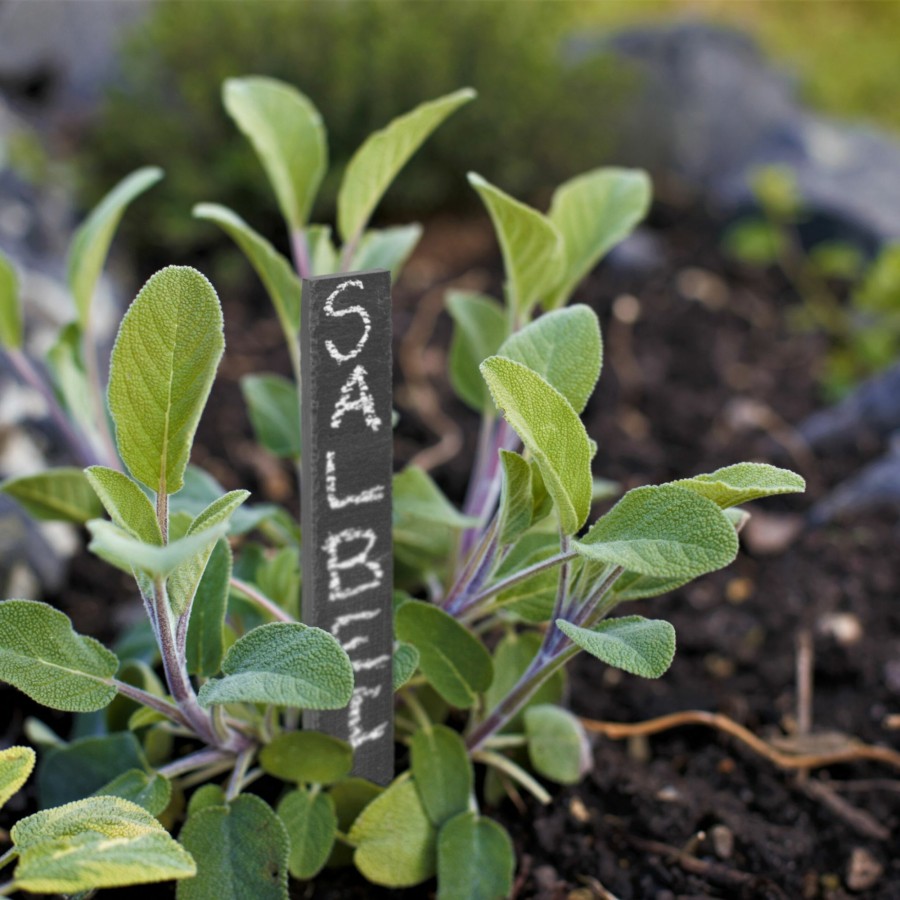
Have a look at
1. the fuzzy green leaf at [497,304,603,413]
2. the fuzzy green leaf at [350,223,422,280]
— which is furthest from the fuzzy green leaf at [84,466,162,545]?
the fuzzy green leaf at [350,223,422,280]

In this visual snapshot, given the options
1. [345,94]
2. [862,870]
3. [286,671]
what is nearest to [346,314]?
[286,671]

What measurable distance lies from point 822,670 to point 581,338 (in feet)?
2.38

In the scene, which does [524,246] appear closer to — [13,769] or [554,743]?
[554,743]

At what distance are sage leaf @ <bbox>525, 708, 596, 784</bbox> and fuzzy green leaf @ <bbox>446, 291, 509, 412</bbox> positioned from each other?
36 cm

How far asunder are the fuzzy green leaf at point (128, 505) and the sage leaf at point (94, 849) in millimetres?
204

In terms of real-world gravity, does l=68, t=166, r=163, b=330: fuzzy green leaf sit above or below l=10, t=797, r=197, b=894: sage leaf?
above

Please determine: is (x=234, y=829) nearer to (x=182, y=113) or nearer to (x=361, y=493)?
(x=361, y=493)

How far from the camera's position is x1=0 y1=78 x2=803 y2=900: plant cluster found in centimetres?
80

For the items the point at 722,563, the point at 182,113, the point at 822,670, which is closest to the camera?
the point at 722,563

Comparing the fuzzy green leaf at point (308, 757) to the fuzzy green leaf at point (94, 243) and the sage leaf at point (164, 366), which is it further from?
the fuzzy green leaf at point (94, 243)

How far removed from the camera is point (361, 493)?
92cm

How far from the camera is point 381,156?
3.59 feet

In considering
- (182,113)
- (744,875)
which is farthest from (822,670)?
(182,113)

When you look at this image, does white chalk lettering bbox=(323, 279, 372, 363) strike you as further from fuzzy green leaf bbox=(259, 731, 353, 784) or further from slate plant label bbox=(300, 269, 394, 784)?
fuzzy green leaf bbox=(259, 731, 353, 784)
